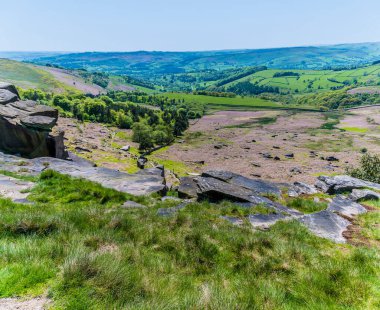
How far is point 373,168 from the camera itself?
42562mm

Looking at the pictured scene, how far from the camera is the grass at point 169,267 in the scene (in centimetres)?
517

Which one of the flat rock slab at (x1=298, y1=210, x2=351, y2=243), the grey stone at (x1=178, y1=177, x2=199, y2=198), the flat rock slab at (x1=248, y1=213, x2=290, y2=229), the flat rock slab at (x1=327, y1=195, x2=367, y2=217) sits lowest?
the grey stone at (x1=178, y1=177, x2=199, y2=198)

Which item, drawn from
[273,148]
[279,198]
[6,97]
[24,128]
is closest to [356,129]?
[273,148]

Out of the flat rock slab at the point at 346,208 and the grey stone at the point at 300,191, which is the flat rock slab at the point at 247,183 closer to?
the grey stone at the point at 300,191

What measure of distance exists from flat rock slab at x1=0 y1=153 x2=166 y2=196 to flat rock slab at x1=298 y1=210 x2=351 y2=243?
13331 millimetres

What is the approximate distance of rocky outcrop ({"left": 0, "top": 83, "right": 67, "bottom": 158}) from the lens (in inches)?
1283

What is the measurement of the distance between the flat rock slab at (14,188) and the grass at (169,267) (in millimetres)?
8286

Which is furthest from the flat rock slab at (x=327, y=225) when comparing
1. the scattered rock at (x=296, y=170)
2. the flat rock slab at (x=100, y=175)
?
the scattered rock at (x=296, y=170)

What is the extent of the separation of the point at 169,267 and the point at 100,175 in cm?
2125

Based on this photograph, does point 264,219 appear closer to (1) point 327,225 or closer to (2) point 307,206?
(1) point 327,225

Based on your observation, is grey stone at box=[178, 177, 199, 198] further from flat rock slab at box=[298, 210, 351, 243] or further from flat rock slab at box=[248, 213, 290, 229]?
flat rock slab at box=[298, 210, 351, 243]

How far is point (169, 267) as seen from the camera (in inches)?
295

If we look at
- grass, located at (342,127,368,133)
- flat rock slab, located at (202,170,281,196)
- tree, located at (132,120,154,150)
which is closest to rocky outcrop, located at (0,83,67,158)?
flat rock slab, located at (202,170,281,196)

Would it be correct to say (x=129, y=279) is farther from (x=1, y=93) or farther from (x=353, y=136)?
(x=353, y=136)
